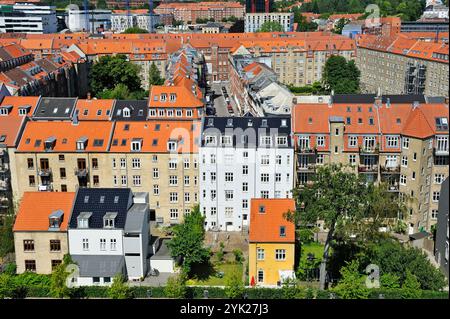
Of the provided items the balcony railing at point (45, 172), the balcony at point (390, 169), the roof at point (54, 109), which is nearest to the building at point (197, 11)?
the roof at point (54, 109)

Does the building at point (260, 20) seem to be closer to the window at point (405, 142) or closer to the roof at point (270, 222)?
the window at point (405, 142)

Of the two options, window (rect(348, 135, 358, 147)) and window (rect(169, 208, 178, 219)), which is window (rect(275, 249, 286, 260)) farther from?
window (rect(169, 208, 178, 219))

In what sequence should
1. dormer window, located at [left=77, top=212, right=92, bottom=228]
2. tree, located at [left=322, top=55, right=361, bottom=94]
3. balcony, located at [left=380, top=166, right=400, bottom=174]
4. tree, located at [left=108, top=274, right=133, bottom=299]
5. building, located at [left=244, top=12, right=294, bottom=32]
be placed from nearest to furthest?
tree, located at [left=108, top=274, right=133, bottom=299], dormer window, located at [left=77, top=212, right=92, bottom=228], balcony, located at [left=380, top=166, right=400, bottom=174], tree, located at [left=322, top=55, right=361, bottom=94], building, located at [left=244, top=12, right=294, bottom=32]

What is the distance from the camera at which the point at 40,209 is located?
19906 mm

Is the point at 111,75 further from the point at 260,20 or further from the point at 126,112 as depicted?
the point at 260,20

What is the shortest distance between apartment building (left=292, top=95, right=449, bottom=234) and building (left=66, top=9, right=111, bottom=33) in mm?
78270

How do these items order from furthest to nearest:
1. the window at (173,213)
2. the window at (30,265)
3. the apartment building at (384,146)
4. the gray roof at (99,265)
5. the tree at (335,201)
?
the window at (173,213)
the apartment building at (384,146)
the window at (30,265)
the gray roof at (99,265)
the tree at (335,201)

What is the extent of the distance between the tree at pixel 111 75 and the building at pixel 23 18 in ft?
138

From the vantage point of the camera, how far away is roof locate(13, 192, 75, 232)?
1964cm

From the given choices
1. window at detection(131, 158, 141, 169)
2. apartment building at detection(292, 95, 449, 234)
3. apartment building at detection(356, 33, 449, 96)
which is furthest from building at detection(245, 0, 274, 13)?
window at detection(131, 158, 141, 169)

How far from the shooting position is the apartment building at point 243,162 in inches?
942

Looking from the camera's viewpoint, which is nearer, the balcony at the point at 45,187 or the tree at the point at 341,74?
the balcony at the point at 45,187

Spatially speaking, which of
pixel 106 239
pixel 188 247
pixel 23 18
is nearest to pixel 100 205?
pixel 106 239
